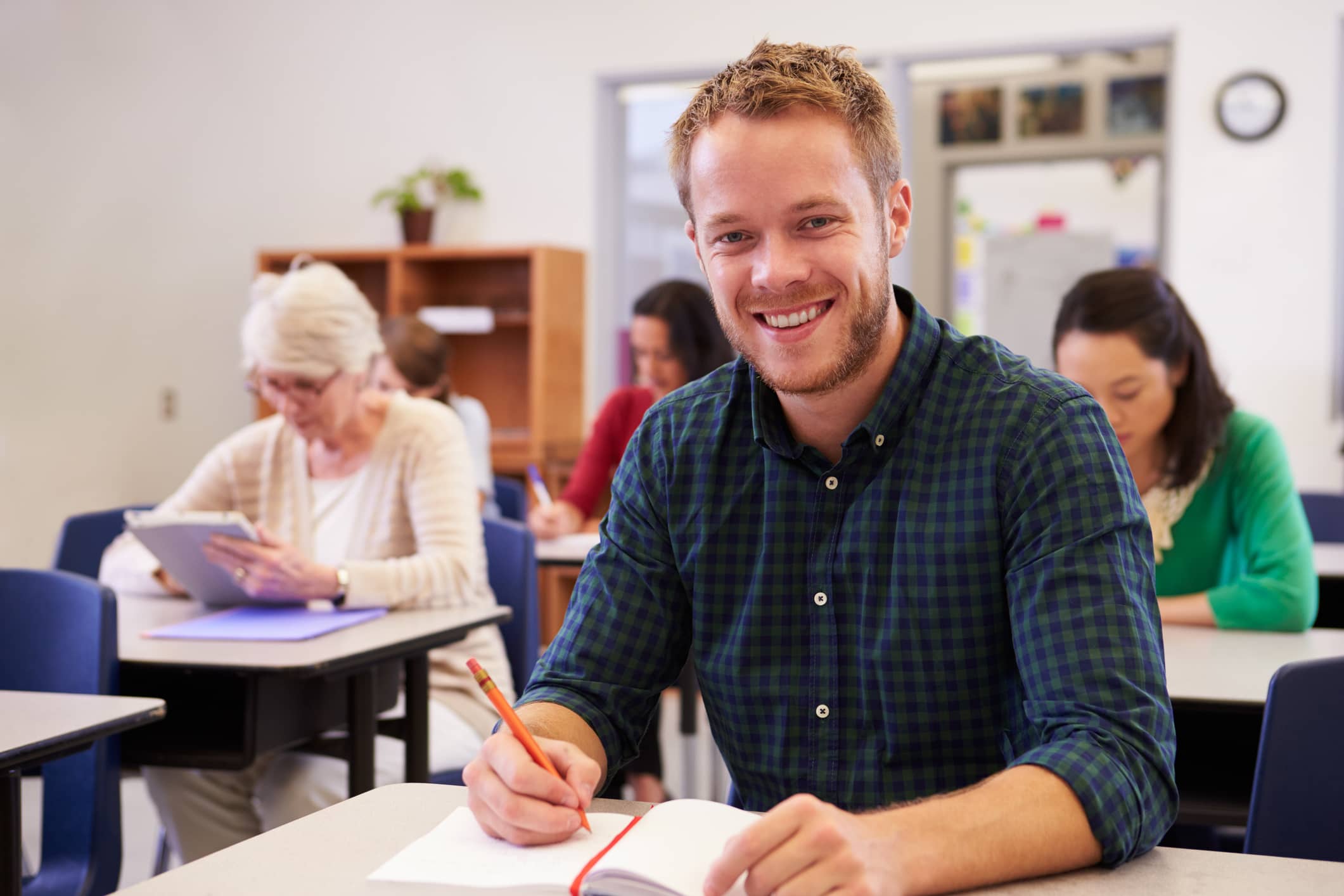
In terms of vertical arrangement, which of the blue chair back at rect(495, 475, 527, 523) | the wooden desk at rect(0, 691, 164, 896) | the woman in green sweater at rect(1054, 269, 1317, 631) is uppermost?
the woman in green sweater at rect(1054, 269, 1317, 631)

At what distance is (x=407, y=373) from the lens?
427 centimetres

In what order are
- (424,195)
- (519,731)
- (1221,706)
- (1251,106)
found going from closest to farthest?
(519,731)
(1221,706)
(1251,106)
(424,195)

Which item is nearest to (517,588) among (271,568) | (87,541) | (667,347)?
(271,568)

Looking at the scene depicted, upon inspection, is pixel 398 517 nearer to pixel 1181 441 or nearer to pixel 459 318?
pixel 1181 441

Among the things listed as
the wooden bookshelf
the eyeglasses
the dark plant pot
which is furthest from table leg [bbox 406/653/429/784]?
the dark plant pot

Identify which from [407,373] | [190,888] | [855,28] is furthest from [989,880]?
[855,28]

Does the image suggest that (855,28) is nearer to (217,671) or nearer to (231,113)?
(231,113)

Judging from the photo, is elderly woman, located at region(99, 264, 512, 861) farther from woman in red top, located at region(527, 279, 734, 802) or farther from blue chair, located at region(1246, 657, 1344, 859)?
blue chair, located at region(1246, 657, 1344, 859)

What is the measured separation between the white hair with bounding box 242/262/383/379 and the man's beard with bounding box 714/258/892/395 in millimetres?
1493

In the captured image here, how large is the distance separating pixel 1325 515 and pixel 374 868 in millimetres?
3038

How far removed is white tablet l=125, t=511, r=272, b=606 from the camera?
90.0 inches

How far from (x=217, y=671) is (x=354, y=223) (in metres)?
4.44

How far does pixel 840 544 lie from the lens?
130 cm

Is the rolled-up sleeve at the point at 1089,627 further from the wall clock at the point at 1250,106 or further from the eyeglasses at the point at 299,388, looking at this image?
the wall clock at the point at 1250,106
